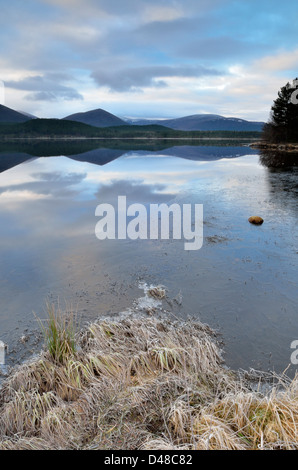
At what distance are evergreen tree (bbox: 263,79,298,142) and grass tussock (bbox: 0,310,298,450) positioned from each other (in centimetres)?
6778

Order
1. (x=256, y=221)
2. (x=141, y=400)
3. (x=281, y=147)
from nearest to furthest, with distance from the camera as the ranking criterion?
(x=141, y=400), (x=256, y=221), (x=281, y=147)

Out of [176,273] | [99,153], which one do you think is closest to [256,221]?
[176,273]

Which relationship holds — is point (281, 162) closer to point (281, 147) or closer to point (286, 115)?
point (286, 115)

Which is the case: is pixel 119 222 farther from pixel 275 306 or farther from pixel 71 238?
pixel 275 306

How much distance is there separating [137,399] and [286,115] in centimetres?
7281

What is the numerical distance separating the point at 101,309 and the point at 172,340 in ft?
7.71

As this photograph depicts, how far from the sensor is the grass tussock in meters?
3.84

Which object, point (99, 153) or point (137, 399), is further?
point (99, 153)

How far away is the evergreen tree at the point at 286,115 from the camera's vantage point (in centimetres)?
6376

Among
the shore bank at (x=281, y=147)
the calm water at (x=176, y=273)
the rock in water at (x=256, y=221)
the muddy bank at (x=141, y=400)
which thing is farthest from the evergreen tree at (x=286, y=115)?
the muddy bank at (x=141, y=400)

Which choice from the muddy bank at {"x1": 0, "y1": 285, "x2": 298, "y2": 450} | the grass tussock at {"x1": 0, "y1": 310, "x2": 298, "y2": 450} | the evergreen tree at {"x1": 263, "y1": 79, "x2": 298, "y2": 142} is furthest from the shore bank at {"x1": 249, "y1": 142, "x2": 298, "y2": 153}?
the grass tussock at {"x1": 0, "y1": 310, "x2": 298, "y2": 450}

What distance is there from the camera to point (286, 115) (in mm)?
65812

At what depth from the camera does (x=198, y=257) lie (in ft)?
36.6
